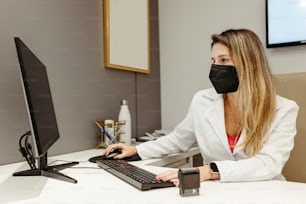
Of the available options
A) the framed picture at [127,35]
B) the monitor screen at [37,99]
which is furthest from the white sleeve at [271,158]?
the framed picture at [127,35]

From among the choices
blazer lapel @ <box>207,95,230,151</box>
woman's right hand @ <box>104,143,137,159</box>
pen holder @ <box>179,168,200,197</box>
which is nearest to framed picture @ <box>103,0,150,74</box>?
woman's right hand @ <box>104,143,137,159</box>

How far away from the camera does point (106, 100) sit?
2.14 metres

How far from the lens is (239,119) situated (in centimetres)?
149

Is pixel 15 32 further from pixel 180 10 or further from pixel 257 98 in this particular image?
pixel 180 10

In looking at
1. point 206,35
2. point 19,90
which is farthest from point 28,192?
point 206,35

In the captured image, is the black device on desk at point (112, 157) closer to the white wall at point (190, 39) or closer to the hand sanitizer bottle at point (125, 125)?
the hand sanitizer bottle at point (125, 125)

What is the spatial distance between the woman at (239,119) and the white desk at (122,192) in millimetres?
124

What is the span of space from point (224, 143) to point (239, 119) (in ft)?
0.44

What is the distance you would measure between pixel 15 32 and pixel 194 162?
4.39 ft

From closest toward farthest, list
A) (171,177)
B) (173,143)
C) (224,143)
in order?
(171,177) < (224,143) < (173,143)

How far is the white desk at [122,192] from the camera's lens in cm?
93

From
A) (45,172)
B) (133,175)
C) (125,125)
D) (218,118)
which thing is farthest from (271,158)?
(125,125)

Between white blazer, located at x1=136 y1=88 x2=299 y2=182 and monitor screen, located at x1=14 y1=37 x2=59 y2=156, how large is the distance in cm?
47

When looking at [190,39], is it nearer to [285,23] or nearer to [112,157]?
[285,23]
